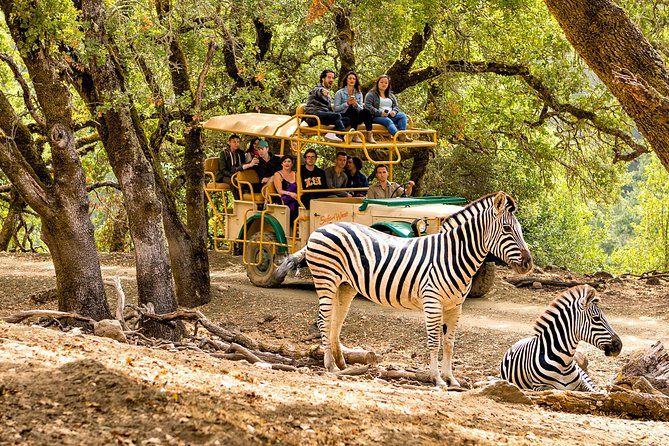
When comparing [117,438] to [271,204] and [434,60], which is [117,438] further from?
[434,60]

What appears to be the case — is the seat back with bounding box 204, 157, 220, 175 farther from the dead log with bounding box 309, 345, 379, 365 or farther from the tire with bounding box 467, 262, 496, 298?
the dead log with bounding box 309, 345, 379, 365

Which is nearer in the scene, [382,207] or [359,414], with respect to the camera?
[359,414]

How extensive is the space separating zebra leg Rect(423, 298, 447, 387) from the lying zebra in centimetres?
70

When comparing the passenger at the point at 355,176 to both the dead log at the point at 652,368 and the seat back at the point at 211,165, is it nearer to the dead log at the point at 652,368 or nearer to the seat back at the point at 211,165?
the seat back at the point at 211,165

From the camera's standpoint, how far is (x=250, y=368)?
796cm

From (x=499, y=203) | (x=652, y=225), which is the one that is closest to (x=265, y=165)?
(x=499, y=203)

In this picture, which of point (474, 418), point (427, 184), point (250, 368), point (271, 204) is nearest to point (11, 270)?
point (271, 204)

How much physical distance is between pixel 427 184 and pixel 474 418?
15.9 metres

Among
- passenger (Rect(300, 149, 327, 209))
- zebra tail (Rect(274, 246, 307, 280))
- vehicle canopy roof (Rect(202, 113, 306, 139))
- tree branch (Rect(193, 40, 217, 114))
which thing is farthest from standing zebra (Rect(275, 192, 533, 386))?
passenger (Rect(300, 149, 327, 209))

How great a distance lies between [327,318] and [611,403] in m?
3.49

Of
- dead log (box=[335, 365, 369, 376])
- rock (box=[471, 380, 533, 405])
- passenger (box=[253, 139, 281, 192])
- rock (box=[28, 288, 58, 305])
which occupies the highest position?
passenger (box=[253, 139, 281, 192])

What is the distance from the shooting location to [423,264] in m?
9.85

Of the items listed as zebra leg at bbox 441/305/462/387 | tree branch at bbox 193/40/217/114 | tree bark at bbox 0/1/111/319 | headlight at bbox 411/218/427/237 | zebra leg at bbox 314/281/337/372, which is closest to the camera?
zebra leg at bbox 441/305/462/387

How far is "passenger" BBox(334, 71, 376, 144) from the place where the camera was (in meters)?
14.5
